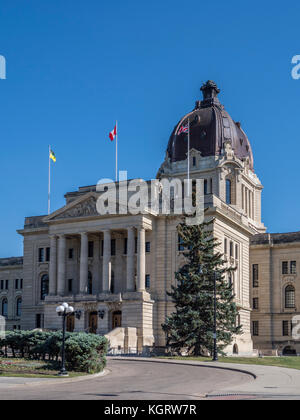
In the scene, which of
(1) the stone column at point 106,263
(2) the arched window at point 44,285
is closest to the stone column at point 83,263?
(1) the stone column at point 106,263

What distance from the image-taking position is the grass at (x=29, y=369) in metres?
33.6

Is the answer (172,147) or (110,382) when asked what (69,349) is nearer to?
(110,382)

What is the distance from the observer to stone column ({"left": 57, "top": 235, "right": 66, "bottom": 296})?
76312 mm

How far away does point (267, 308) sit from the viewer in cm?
8669

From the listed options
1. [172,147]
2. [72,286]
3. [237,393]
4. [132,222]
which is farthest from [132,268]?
[237,393]

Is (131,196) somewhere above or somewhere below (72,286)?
above

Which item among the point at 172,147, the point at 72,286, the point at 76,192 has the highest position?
the point at 172,147

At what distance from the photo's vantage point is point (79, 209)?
7600 centimetres

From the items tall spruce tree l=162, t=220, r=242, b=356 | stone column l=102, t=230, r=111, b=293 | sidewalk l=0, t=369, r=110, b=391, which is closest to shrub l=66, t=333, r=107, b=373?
sidewalk l=0, t=369, r=110, b=391

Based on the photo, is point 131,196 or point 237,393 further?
point 131,196

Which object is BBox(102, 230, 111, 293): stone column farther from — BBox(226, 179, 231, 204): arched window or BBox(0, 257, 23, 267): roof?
BBox(0, 257, 23, 267): roof

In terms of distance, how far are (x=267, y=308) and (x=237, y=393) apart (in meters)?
63.6

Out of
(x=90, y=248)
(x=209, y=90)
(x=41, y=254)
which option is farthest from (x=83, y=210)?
(x=209, y=90)

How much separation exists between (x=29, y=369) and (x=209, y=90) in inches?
3087
